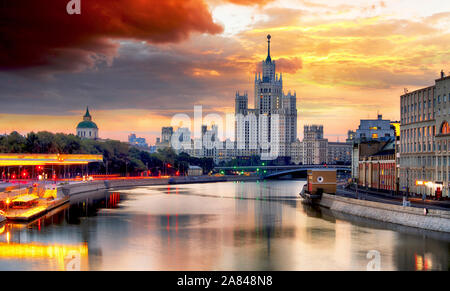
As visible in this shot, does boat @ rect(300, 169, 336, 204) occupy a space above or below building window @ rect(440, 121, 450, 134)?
below

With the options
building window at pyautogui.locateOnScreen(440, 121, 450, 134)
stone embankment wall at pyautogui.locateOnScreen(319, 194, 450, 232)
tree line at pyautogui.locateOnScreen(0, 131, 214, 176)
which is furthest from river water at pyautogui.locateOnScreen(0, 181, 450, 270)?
tree line at pyautogui.locateOnScreen(0, 131, 214, 176)

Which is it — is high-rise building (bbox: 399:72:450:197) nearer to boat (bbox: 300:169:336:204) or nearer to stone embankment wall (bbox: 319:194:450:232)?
stone embankment wall (bbox: 319:194:450:232)

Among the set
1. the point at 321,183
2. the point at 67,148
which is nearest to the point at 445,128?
the point at 321,183

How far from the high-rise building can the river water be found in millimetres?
11911

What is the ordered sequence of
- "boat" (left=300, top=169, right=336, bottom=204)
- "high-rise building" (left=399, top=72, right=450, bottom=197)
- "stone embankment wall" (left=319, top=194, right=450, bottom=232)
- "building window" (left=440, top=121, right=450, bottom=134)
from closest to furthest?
"stone embankment wall" (left=319, top=194, right=450, bottom=232) < "building window" (left=440, top=121, right=450, bottom=134) < "high-rise building" (left=399, top=72, right=450, bottom=197) < "boat" (left=300, top=169, right=336, bottom=204)

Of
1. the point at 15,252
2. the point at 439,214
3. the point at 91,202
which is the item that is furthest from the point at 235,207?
the point at 15,252

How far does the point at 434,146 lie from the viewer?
73562mm

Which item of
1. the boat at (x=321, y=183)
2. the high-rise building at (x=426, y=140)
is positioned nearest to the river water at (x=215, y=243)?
the high-rise building at (x=426, y=140)

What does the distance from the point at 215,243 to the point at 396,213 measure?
2247cm

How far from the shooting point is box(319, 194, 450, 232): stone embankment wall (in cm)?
5506

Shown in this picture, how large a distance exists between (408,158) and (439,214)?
28303 mm

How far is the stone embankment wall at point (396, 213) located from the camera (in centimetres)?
5506
